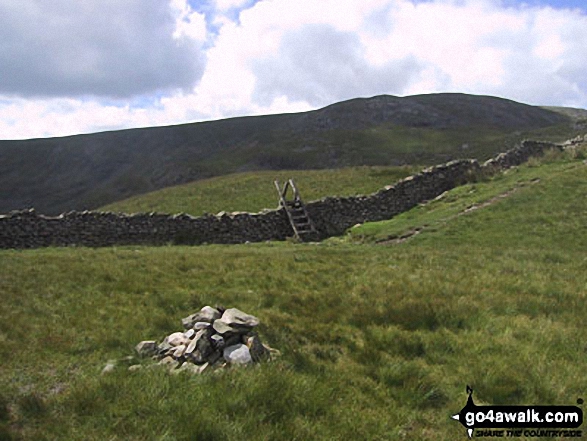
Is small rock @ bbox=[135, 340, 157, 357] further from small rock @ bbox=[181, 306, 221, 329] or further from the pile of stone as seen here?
small rock @ bbox=[181, 306, 221, 329]

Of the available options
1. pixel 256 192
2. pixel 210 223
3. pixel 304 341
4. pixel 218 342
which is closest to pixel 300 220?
pixel 210 223

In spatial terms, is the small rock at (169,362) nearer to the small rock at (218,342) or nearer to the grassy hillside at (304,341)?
the grassy hillside at (304,341)

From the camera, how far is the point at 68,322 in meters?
8.58

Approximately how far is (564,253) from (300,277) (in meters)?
9.39

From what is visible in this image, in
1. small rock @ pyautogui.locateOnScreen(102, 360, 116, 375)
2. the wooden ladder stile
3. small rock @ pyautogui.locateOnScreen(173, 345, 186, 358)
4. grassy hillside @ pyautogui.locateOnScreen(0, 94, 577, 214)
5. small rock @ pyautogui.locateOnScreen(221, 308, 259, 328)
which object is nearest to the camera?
small rock @ pyautogui.locateOnScreen(102, 360, 116, 375)

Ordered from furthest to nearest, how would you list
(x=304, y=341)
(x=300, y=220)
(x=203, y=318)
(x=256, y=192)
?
(x=256, y=192)
(x=300, y=220)
(x=304, y=341)
(x=203, y=318)

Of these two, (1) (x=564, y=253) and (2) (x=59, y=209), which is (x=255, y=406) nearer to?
(1) (x=564, y=253)

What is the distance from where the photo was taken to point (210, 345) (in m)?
7.11

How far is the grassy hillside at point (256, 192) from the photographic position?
33.0m

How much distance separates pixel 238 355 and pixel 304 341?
5.66ft

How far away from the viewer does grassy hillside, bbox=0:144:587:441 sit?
225 inches

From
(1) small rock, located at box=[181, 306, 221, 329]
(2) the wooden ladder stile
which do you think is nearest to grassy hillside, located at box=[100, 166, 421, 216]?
(2) the wooden ladder stile

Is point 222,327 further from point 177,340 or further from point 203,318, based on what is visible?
point 177,340

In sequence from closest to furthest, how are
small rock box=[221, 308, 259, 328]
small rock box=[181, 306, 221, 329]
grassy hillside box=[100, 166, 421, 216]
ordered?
1. small rock box=[221, 308, 259, 328]
2. small rock box=[181, 306, 221, 329]
3. grassy hillside box=[100, 166, 421, 216]
